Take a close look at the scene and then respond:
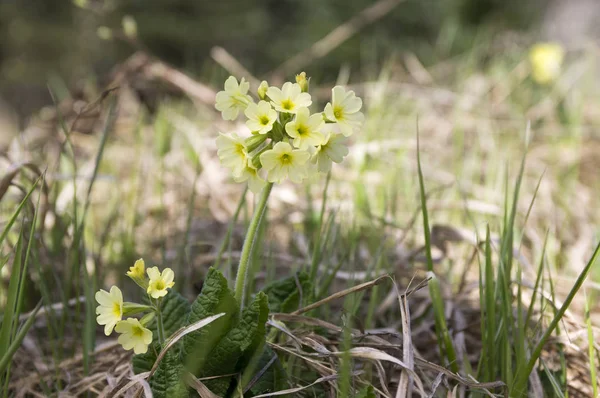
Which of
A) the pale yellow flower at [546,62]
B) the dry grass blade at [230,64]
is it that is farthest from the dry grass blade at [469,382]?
the pale yellow flower at [546,62]

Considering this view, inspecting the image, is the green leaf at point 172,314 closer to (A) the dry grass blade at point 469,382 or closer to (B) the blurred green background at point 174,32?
(A) the dry grass blade at point 469,382

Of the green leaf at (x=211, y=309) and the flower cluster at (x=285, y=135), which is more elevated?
the flower cluster at (x=285, y=135)

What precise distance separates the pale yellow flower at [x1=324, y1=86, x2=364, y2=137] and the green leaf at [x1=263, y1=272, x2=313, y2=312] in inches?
12.3

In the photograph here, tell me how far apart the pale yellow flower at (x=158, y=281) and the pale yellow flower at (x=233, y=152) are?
186mm

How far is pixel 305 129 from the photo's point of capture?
83 cm

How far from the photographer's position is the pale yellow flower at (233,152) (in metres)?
0.84

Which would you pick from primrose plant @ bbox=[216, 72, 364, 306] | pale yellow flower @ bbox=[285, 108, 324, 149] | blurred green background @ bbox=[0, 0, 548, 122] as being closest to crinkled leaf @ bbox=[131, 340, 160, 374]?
primrose plant @ bbox=[216, 72, 364, 306]

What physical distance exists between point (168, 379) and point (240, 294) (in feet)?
0.57

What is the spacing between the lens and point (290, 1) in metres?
10.9

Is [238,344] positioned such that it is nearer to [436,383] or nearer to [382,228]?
[436,383]

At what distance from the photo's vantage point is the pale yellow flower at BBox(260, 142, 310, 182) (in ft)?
2.67

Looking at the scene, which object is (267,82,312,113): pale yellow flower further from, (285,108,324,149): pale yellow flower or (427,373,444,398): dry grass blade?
(427,373,444,398): dry grass blade

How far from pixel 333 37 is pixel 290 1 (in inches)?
330

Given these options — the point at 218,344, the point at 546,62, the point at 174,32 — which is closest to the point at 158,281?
the point at 218,344
